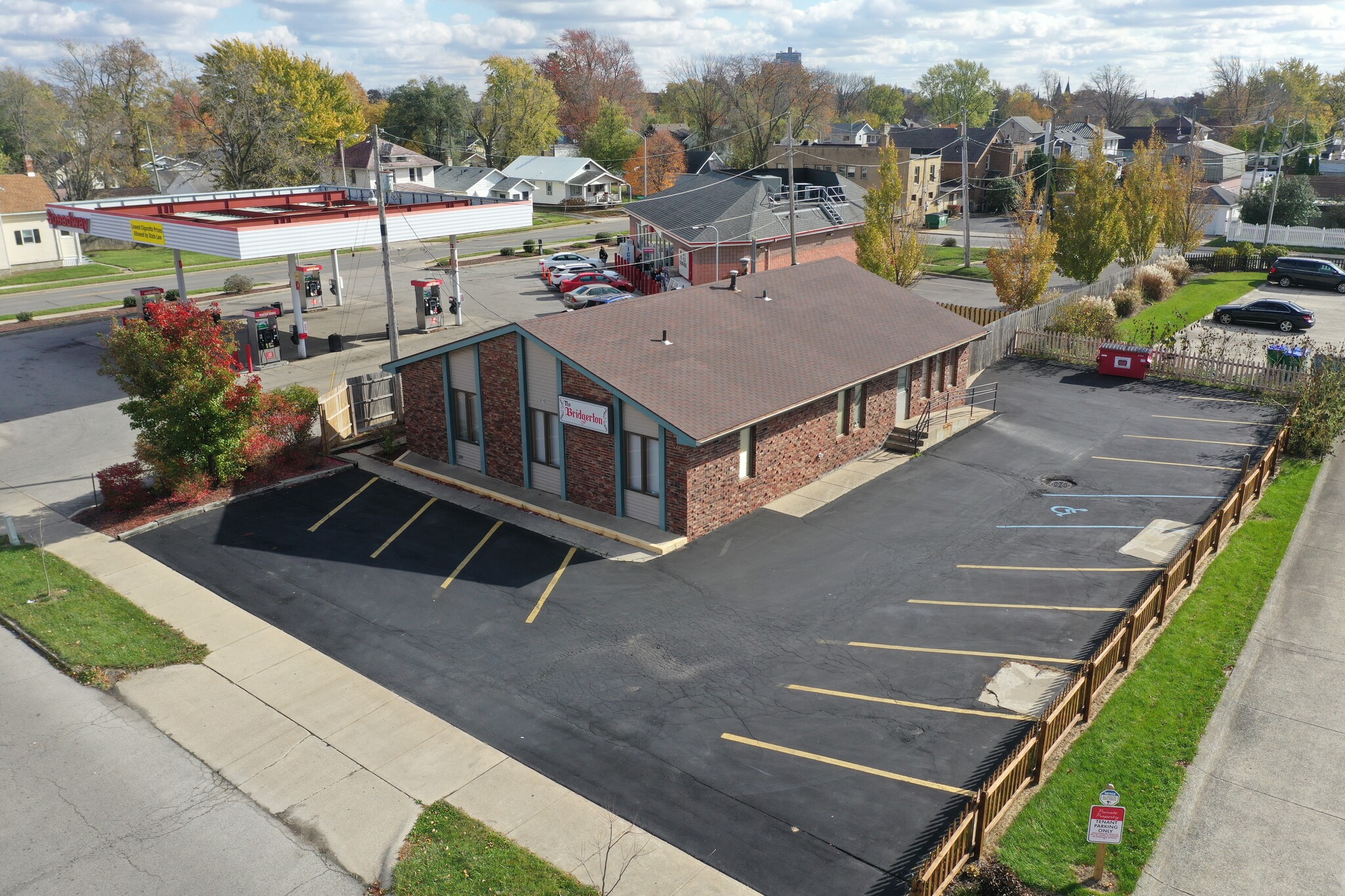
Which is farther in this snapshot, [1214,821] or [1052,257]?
[1052,257]

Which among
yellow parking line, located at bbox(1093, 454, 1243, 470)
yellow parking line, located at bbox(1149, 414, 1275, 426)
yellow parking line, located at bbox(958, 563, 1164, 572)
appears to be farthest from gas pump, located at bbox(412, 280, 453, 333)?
yellow parking line, located at bbox(958, 563, 1164, 572)

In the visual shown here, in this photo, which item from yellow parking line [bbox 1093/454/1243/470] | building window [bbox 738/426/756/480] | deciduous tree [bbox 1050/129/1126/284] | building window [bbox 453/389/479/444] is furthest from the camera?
deciduous tree [bbox 1050/129/1126/284]

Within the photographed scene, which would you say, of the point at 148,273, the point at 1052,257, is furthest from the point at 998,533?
the point at 148,273

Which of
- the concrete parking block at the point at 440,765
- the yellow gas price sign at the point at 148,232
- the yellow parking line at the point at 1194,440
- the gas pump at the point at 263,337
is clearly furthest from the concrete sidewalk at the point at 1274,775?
the yellow gas price sign at the point at 148,232

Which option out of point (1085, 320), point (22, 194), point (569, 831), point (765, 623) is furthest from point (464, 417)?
point (22, 194)

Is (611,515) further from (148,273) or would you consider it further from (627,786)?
(148,273)

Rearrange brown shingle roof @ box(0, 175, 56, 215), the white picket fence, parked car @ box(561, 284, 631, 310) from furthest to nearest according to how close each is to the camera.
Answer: the white picket fence
brown shingle roof @ box(0, 175, 56, 215)
parked car @ box(561, 284, 631, 310)

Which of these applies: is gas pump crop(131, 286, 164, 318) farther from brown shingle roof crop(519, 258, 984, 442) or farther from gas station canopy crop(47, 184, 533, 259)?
brown shingle roof crop(519, 258, 984, 442)
